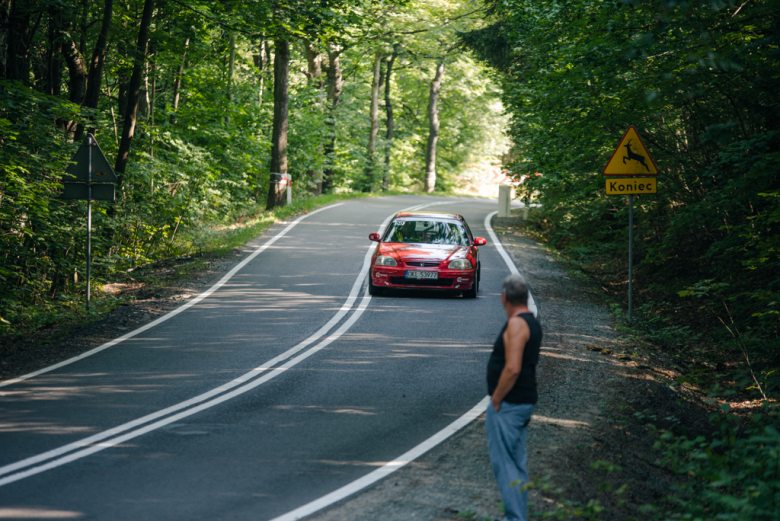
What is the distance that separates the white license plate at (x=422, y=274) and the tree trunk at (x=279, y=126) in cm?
1546

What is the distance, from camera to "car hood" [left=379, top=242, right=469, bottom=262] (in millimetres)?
13523

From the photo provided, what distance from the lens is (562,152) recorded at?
52.9 ft

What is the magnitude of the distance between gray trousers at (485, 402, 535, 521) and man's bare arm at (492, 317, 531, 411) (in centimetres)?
19

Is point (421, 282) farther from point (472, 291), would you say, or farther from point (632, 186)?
point (632, 186)

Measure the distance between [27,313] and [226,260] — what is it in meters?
5.89

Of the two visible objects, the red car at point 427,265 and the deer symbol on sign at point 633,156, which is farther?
the red car at point 427,265

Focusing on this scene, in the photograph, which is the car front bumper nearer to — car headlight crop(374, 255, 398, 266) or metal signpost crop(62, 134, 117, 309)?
car headlight crop(374, 255, 398, 266)

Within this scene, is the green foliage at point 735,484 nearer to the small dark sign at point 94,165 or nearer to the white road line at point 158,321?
the white road line at point 158,321

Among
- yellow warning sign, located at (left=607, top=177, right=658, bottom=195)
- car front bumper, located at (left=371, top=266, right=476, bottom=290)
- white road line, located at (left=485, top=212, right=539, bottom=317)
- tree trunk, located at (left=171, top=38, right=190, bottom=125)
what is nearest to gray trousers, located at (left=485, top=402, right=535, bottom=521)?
white road line, located at (left=485, top=212, right=539, bottom=317)

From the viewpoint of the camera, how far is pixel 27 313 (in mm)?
11883

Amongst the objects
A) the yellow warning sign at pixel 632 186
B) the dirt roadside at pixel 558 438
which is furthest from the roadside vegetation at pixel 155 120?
the yellow warning sign at pixel 632 186

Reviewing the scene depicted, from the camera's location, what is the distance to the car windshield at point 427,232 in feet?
47.4

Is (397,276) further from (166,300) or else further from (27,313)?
(27,313)

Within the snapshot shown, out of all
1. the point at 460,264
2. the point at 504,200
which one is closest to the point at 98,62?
the point at 460,264
